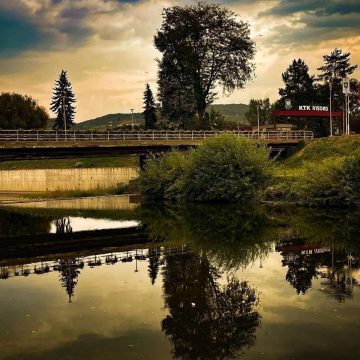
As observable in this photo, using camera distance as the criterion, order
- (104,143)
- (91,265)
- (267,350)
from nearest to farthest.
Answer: (267,350) < (91,265) < (104,143)

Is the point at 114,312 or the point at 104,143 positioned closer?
the point at 114,312

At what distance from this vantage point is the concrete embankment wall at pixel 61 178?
81.2 m

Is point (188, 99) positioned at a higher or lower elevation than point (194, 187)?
higher

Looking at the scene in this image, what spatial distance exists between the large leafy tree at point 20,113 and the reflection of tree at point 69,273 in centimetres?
10254

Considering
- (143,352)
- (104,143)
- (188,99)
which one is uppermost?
(188,99)

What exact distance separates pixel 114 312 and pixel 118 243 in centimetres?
1425

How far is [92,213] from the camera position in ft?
155

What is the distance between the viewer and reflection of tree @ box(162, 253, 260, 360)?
12023mm

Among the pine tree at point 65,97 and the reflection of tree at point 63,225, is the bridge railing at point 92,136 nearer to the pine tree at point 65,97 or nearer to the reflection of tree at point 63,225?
the reflection of tree at point 63,225

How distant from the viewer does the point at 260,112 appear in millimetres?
175000

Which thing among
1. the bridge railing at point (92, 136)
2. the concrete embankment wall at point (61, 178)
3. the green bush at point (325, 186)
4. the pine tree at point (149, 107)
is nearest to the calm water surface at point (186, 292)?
the green bush at point (325, 186)

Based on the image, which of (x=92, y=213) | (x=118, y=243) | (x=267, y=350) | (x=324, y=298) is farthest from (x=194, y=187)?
(x=267, y=350)

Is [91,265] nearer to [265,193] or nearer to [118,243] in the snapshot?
[118,243]

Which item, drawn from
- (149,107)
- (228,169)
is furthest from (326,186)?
(149,107)
